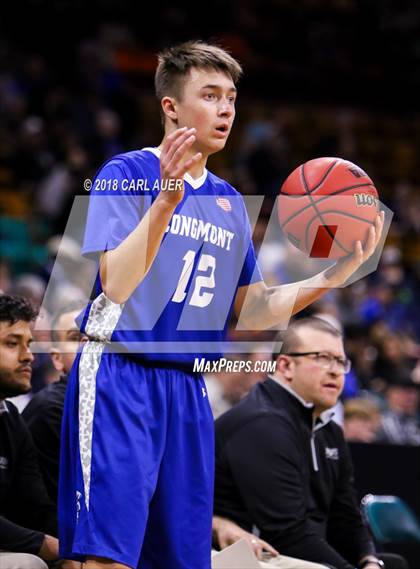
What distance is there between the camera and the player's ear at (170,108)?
3.76 metres

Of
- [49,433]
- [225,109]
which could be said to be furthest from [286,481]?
[225,109]

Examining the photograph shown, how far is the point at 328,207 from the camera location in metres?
3.92

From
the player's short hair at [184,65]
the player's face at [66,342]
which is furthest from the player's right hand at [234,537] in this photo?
the player's short hair at [184,65]

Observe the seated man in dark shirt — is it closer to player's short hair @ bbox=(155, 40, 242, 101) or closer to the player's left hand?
player's short hair @ bbox=(155, 40, 242, 101)

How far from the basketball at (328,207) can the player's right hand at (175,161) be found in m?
0.74

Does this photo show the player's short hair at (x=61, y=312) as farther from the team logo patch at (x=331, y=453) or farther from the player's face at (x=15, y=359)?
the team logo patch at (x=331, y=453)

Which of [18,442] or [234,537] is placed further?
[234,537]

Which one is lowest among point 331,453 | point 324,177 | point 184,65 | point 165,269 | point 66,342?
point 331,453

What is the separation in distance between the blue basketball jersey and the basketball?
29 centimetres

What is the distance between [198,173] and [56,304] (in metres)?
3.39

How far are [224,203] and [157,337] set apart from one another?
0.60 m

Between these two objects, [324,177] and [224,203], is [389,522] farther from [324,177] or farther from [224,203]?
[224,203]

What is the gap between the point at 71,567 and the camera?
351 cm

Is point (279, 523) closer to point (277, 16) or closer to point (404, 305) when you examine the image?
point (404, 305)
